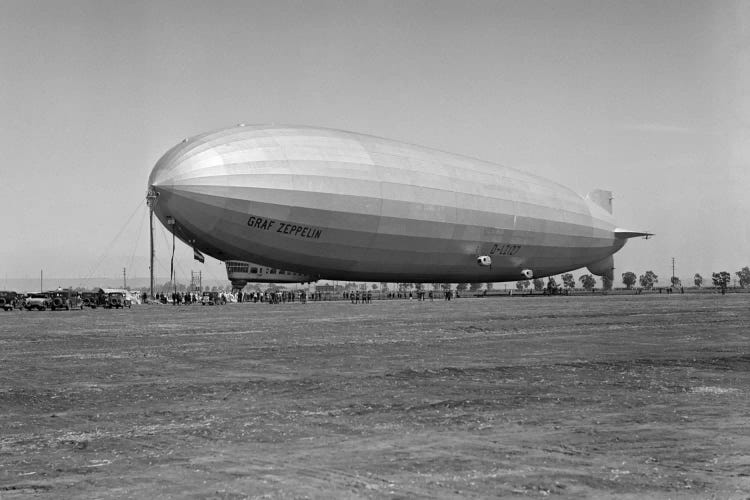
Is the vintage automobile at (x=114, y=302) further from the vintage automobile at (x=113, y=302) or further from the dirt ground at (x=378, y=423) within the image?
the dirt ground at (x=378, y=423)

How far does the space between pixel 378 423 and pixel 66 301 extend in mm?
60237

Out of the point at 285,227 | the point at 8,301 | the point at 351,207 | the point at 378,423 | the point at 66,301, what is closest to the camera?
the point at 378,423

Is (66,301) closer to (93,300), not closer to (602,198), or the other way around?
(93,300)

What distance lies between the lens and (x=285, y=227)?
50.8m

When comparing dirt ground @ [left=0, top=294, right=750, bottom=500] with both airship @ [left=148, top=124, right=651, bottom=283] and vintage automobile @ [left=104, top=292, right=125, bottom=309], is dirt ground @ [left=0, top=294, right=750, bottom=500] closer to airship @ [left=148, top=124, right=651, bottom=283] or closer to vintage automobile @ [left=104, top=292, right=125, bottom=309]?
airship @ [left=148, top=124, right=651, bottom=283]

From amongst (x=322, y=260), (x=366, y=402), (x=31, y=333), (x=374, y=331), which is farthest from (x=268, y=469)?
(x=322, y=260)

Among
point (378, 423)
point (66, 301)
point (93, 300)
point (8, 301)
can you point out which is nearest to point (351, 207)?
point (66, 301)

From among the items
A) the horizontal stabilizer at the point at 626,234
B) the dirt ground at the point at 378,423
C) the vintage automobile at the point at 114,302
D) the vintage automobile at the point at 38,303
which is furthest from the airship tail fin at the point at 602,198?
the dirt ground at the point at 378,423

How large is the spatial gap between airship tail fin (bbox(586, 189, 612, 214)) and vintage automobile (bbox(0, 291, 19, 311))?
211 ft

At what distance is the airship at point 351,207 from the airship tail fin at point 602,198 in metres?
16.4

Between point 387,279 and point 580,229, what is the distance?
949 inches

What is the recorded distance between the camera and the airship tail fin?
88312mm

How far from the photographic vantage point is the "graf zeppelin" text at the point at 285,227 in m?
49.7

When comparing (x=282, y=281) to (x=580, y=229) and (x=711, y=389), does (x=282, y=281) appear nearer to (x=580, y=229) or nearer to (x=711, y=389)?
(x=580, y=229)
